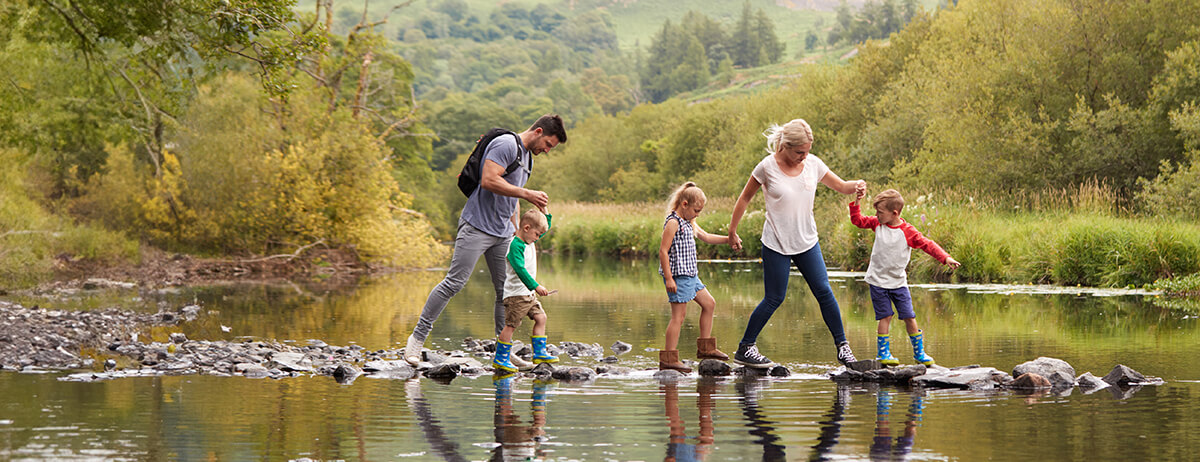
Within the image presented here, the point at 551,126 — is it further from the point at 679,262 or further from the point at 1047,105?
the point at 1047,105

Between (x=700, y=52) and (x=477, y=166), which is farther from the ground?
(x=700, y=52)

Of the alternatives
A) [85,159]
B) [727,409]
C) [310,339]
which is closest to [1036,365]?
[727,409]

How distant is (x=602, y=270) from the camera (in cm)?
3148

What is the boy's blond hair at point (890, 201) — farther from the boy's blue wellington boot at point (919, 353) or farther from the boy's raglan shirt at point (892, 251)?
the boy's blue wellington boot at point (919, 353)

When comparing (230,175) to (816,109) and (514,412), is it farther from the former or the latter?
(816,109)

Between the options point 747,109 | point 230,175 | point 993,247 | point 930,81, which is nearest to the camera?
point 993,247

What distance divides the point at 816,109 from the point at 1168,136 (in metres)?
23.1

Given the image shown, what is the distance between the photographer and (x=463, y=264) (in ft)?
30.9

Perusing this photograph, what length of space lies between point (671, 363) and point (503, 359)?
4.71ft

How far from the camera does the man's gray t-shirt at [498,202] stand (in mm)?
9227

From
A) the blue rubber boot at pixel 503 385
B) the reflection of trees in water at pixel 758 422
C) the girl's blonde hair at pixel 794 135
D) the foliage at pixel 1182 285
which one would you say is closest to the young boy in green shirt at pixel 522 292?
the blue rubber boot at pixel 503 385

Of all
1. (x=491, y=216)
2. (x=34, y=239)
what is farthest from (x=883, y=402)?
(x=34, y=239)

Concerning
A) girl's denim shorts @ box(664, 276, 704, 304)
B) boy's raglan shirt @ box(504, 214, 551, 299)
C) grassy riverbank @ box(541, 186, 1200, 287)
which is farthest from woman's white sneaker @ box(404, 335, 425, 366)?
grassy riverbank @ box(541, 186, 1200, 287)

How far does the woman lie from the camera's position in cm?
883
